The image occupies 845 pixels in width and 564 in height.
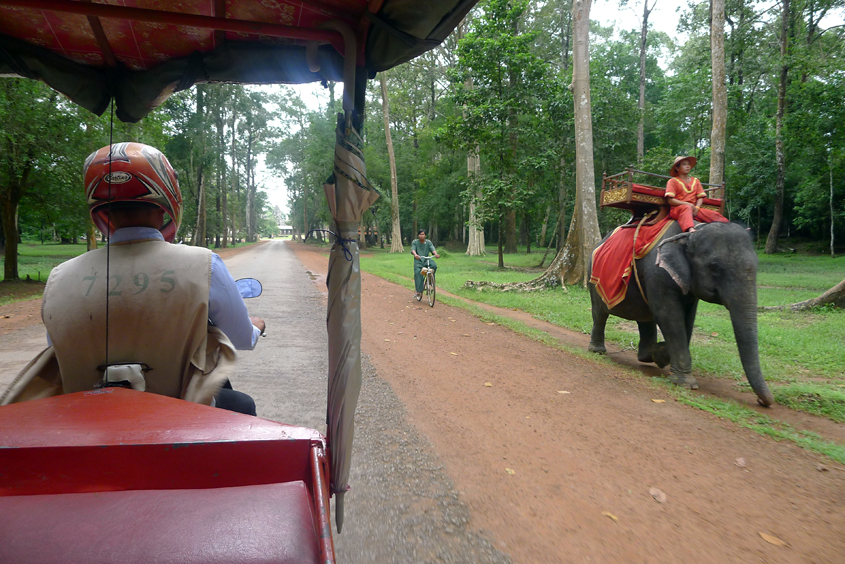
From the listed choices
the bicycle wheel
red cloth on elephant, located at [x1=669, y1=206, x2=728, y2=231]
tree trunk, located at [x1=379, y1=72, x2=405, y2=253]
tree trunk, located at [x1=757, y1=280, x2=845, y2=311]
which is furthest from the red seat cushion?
tree trunk, located at [x1=379, y1=72, x2=405, y2=253]

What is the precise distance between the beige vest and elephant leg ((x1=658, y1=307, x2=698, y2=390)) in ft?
18.4

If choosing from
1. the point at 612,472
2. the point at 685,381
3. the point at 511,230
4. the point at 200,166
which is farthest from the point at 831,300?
the point at 200,166

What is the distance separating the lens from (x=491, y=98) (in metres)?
19.2

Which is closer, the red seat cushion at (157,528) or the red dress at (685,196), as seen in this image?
the red seat cushion at (157,528)

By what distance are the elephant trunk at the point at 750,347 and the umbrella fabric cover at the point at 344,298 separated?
4.66 metres

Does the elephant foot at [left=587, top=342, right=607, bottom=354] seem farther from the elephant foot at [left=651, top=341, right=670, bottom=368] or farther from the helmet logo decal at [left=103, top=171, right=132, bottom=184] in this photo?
the helmet logo decal at [left=103, top=171, right=132, bottom=184]

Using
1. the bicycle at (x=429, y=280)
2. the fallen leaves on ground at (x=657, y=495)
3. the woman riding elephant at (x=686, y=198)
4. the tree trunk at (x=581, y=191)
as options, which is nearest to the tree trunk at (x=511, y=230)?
the tree trunk at (x=581, y=191)

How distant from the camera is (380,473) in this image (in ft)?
11.6

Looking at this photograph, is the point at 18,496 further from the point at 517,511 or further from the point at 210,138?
the point at 210,138

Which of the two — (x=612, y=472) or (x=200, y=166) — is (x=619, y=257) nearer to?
(x=612, y=472)

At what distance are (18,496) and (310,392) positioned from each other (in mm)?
4088

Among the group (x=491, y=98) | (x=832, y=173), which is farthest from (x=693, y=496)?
(x=832, y=173)

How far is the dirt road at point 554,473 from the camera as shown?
278 centimetres

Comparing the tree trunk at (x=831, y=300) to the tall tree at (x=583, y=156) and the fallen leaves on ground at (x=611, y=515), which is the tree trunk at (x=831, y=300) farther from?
the fallen leaves on ground at (x=611, y=515)
